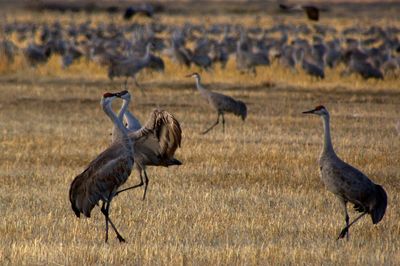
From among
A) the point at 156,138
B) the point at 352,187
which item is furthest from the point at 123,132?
the point at 352,187

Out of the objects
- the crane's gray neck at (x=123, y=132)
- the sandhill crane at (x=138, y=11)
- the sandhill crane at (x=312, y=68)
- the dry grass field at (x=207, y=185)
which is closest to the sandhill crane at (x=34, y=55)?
the dry grass field at (x=207, y=185)

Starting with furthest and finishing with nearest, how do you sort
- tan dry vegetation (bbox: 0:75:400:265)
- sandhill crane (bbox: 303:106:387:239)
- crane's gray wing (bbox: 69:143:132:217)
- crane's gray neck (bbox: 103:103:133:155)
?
crane's gray neck (bbox: 103:103:133:155) → sandhill crane (bbox: 303:106:387:239) → crane's gray wing (bbox: 69:143:132:217) → tan dry vegetation (bbox: 0:75:400:265)

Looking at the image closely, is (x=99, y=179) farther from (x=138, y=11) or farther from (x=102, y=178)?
(x=138, y=11)

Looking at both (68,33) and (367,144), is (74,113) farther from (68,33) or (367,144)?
(68,33)

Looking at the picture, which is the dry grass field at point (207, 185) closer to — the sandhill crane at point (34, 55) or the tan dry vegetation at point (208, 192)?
the tan dry vegetation at point (208, 192)

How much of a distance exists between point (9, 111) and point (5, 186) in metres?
7.76

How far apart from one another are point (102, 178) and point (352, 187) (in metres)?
1.93

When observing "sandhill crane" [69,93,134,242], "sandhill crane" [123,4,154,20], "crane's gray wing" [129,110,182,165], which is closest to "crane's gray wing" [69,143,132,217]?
"sandhill crane" [69,93,134,242]

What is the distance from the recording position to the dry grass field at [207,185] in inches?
284

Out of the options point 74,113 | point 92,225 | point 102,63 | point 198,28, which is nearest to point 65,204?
point 92,225

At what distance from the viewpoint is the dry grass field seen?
23.7ft

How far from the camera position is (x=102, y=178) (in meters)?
7.73

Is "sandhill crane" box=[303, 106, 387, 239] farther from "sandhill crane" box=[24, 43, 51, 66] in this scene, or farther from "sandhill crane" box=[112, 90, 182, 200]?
"sandhill crane" box=[24, 43, 51, 66]

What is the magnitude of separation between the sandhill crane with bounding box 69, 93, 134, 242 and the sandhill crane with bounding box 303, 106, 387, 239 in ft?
5.13
